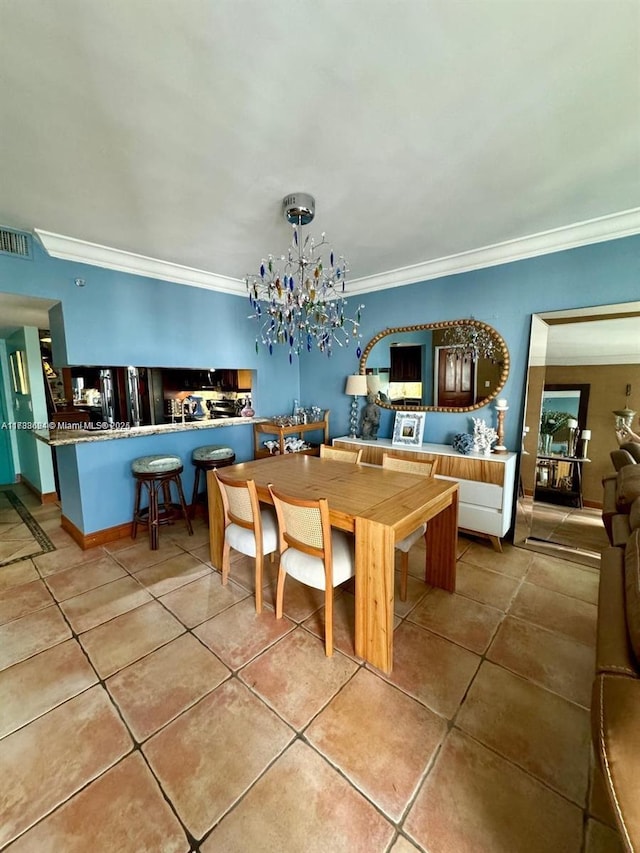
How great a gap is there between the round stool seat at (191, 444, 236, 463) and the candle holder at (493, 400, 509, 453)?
2572 mm

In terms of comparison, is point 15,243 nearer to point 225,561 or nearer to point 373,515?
point 225,561

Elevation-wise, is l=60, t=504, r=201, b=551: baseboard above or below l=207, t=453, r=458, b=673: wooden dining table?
below

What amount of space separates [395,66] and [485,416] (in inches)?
102

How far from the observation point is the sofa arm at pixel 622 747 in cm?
67

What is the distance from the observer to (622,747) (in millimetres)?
706

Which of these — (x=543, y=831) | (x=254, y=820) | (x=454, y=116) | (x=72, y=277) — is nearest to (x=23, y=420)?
(x=72, y=277)

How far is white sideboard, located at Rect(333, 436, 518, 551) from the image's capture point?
8.99 feet

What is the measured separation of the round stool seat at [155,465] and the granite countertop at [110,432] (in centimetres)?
27

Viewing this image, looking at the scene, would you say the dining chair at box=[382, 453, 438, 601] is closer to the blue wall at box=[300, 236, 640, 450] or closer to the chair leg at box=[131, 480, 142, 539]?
the blue wall at box=[300, 236, 640, 450]

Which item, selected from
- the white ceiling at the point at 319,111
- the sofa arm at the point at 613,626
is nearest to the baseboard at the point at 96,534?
the white ceiling at the point at 319,111

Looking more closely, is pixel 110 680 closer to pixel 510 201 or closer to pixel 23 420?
pixel 510 201

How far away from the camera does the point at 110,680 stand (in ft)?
5.30

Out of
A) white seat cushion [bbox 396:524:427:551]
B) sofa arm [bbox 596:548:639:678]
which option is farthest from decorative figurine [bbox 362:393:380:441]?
sofa arm [bbox 596:548:639:678]

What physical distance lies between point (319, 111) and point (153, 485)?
2.87m
